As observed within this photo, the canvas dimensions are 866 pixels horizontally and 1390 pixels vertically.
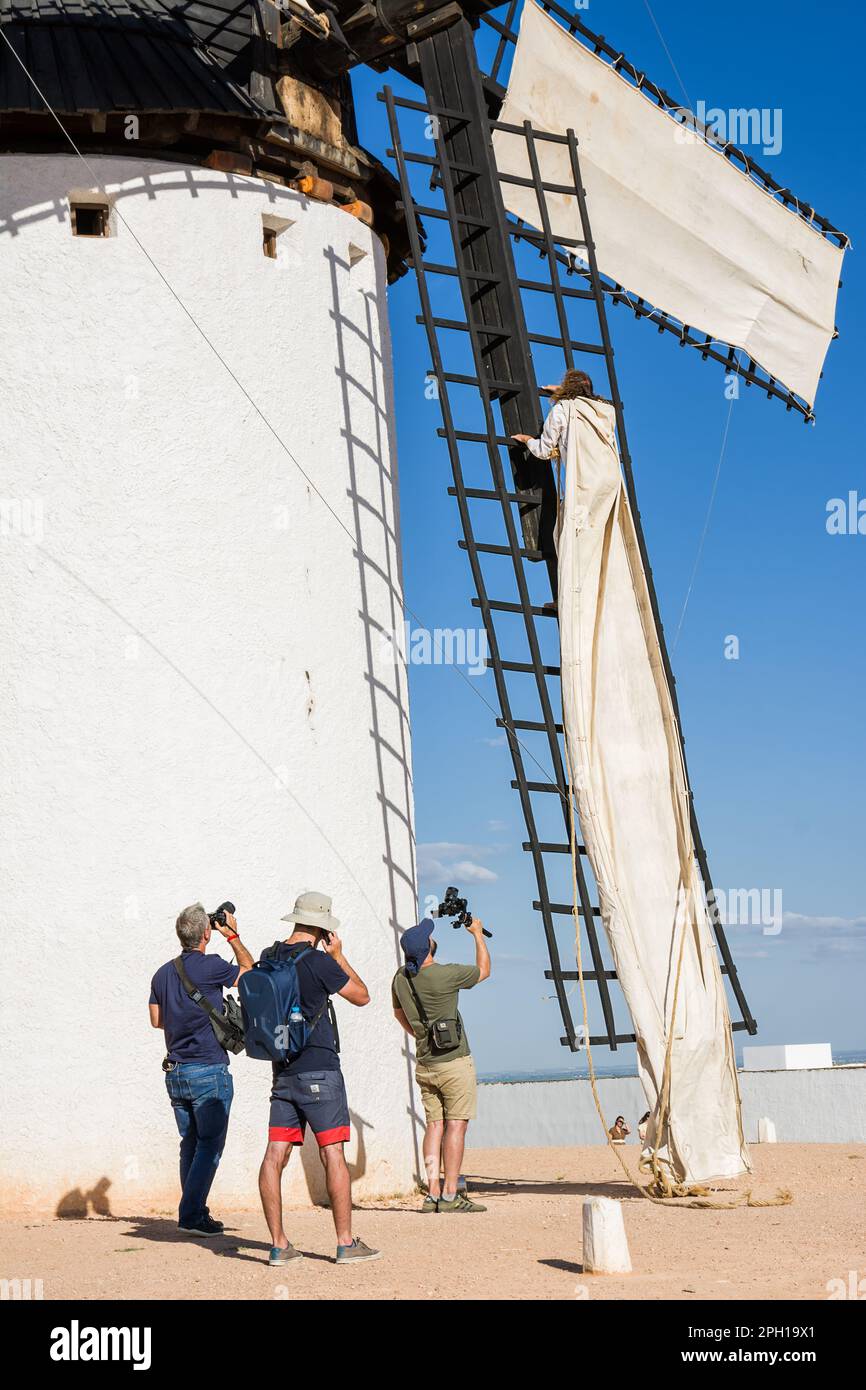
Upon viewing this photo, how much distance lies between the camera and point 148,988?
9.05 m

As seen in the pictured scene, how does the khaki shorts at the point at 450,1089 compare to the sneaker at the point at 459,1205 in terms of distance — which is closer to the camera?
the sneaker at the point at 459,1205

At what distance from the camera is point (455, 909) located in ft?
28.3

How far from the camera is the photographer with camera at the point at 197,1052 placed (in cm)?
743

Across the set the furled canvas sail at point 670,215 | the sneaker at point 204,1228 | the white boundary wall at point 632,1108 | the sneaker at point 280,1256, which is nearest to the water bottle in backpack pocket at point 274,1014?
the sneaker at point 280,1256

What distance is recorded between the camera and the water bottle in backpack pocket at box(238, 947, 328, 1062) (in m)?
6.40

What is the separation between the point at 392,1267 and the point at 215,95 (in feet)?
25.2

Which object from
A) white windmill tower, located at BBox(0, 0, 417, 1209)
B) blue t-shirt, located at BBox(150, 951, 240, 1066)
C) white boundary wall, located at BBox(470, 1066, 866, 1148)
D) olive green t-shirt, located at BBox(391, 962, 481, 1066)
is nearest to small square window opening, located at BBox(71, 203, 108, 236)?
white windmill tower, located at BBox(0, 0, 417, 1209)

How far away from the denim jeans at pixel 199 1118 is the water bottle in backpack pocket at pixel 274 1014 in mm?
1016

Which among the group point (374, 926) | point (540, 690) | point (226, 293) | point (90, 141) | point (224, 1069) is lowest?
point (224, 1069)

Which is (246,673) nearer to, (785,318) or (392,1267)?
(392,1267)

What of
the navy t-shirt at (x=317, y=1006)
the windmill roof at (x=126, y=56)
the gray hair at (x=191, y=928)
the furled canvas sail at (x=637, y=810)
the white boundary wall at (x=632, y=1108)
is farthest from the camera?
the white boundary wall at (x=632, y=1108)

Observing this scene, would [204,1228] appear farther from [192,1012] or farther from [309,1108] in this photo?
[309,1108]

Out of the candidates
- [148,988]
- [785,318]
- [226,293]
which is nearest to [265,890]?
[148,988]

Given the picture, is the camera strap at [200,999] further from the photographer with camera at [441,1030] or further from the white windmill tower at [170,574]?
the white windmill tower at [170,574]
